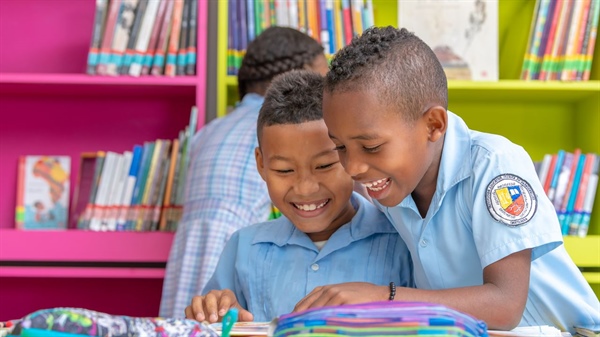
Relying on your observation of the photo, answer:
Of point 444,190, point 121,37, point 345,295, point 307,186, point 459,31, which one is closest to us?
point 345,295

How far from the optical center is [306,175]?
1364mm

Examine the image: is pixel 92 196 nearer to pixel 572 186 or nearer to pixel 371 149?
pixel 572 186

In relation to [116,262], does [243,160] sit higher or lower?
higher

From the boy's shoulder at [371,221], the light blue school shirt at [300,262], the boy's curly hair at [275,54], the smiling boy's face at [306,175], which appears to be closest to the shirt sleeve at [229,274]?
the light blue school shirt at [300,262]

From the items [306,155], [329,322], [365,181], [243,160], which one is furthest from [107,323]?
[243,160]

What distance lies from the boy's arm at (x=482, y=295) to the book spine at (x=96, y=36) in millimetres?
1705

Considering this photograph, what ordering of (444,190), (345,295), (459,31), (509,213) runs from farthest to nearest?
(459,31), (444,190), (509,213), (345,295)

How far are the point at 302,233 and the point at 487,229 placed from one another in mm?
425

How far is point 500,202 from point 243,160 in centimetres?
107

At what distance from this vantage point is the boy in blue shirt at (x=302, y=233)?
1353mm

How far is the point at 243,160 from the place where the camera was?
6.77 feet

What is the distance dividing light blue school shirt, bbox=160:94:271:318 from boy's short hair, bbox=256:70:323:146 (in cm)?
62

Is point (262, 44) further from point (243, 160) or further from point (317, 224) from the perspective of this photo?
point (317, 224)

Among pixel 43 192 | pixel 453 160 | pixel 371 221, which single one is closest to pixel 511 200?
pixel 453 160
